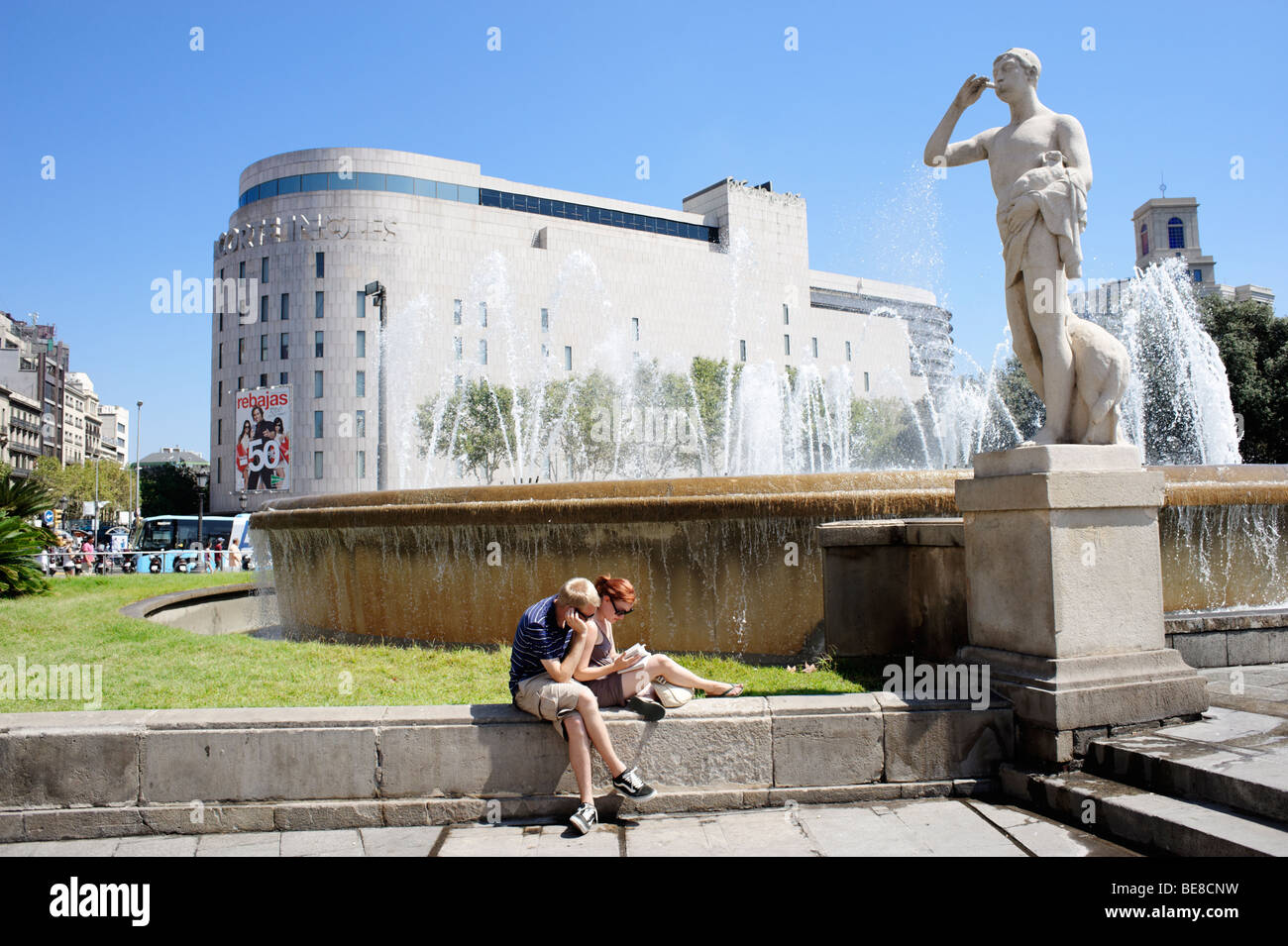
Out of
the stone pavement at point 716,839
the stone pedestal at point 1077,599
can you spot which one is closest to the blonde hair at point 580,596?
the stone pavement at point 716,839

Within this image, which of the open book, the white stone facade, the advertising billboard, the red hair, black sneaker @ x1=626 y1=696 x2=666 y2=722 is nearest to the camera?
black sneaker @ x1=626 y1=696 x2=666 y2=722

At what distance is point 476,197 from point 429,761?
5925 centimetres

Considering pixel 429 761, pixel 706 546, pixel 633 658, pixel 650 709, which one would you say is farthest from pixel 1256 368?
pixel 429 761

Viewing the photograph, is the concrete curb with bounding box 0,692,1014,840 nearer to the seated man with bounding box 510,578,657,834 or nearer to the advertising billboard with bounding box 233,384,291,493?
the seated man with bounding box 510,578,657,834

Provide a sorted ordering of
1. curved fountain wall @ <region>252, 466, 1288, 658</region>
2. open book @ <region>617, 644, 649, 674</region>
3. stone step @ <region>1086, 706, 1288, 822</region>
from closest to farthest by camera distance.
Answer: stone step @ <region>1086, 706, 1288, 822</region>
open book @ <region>617, 644, 649, 674</region>
curved fountain wall @ <region>252, 466, 1288, 658</region>

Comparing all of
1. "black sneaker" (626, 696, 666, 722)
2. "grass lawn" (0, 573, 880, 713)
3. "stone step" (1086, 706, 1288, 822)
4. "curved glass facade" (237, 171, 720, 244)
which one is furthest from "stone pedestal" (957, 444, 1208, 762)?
"curved glass facade" (237, 171, 720, 244)

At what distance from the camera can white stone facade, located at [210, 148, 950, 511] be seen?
55.0 m

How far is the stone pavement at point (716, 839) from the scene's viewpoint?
3.93 m

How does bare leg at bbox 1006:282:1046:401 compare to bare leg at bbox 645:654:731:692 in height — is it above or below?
above

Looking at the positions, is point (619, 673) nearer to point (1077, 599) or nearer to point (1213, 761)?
point (1077, 599)

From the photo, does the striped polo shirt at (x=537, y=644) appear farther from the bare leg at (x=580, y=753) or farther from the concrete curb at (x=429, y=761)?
the bare leg at (x=580, y=753)
